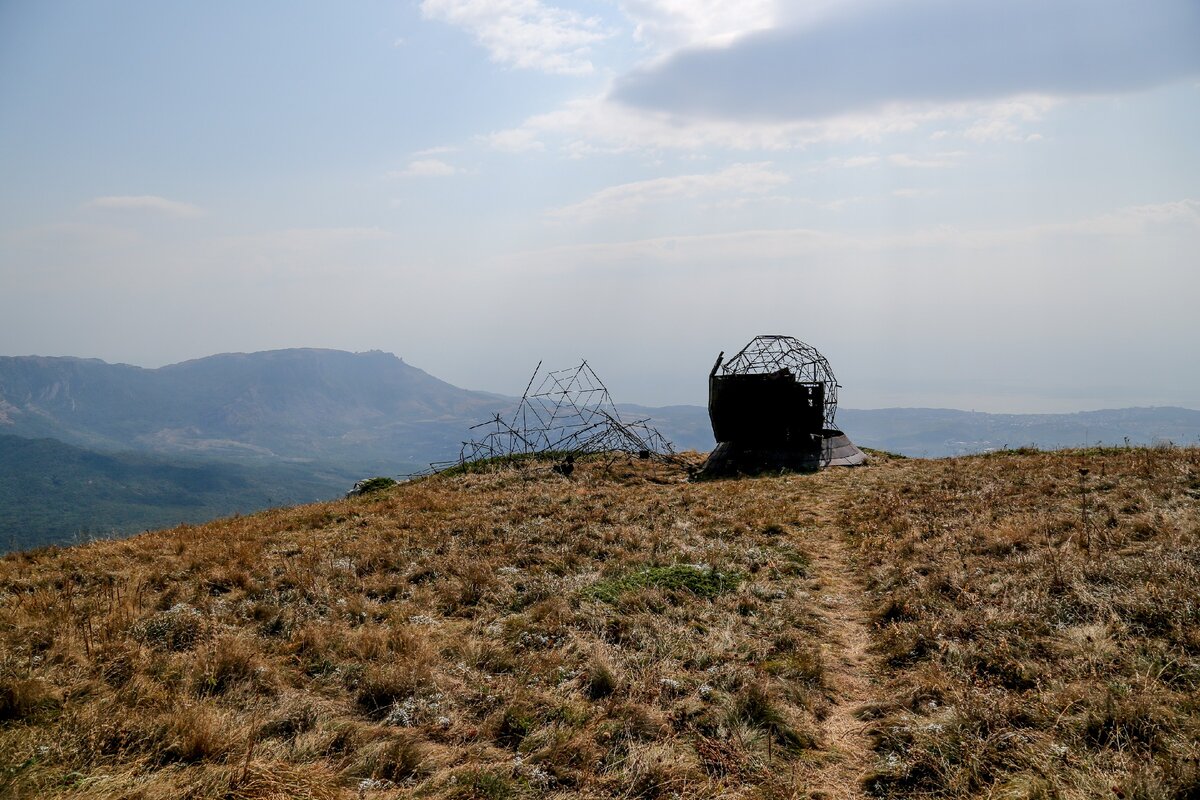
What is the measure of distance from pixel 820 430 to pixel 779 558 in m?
18.1

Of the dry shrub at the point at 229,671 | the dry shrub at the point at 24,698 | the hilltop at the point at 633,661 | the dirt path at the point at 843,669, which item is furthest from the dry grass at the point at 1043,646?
the dry shrub at the point at 24,698

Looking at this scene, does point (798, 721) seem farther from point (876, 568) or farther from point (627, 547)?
point (627, 547)

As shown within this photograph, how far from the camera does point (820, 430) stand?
95.8 feet

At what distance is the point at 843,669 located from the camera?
26.0 ft

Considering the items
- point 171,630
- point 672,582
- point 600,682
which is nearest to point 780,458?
point 672,582

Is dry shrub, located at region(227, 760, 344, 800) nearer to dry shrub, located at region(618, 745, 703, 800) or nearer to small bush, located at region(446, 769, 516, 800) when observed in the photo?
small bush, located at region(446, 769, 516, 800)

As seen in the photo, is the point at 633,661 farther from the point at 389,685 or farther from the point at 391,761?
the point at 391,761

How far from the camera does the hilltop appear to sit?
548cm

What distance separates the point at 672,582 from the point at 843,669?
3428mm

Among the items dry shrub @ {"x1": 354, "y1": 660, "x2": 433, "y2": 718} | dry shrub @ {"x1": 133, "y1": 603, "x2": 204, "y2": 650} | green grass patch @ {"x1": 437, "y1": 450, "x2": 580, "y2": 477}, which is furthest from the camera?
green grass patch @ {"x1": 437, "y1": 450, "x2": 580, "y2": 477}

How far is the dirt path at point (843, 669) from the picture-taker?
19.0ft

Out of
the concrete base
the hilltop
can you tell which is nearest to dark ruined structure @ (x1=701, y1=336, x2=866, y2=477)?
the concrete base

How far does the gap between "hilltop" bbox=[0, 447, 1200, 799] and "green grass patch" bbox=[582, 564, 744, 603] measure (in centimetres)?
6

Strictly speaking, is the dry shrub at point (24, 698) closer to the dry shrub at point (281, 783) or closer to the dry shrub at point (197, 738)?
the dry shrub at point (197, 738)
